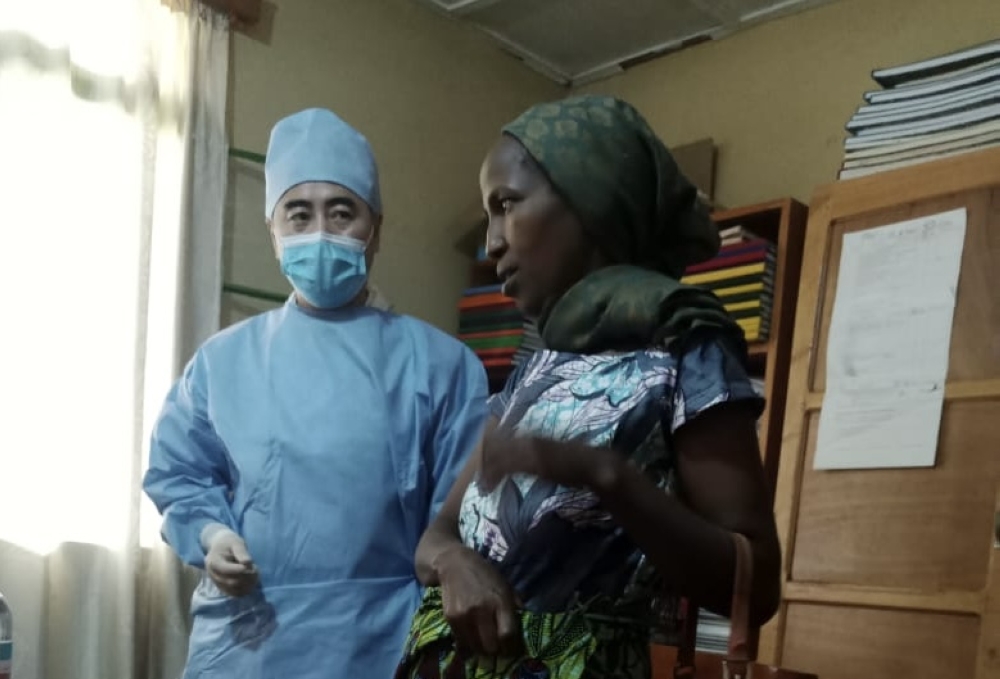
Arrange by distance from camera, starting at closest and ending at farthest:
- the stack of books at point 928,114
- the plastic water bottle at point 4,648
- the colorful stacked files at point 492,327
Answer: the plastic water bottle at point 4,648 → the stack of books at point 928,114 → the colorful stacked files at point 492,327

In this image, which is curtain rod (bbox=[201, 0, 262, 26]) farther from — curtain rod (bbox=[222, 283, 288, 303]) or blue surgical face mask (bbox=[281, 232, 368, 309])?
blue surgical face mask (bbox=[281, 232, 368, 309])

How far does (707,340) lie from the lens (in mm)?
799

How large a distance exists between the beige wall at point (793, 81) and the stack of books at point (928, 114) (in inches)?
17.9

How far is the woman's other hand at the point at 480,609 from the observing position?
0.77 m

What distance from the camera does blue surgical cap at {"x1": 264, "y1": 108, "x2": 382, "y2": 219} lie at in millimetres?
1790

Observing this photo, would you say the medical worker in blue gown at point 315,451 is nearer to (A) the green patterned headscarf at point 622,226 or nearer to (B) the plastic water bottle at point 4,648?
(B) the plastic water bottle at point 4,648

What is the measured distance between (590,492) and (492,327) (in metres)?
2.13

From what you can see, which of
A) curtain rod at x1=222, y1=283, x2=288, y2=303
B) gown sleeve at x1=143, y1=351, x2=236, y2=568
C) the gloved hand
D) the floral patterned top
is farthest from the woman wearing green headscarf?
curtain rod at x1=222, y1=283, x2=288, y2=303

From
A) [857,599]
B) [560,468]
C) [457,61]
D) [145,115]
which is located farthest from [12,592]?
[457,61]

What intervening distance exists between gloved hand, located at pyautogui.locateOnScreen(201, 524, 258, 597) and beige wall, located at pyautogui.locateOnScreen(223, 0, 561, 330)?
42.9 inches

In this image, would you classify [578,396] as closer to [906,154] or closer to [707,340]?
[707,340]

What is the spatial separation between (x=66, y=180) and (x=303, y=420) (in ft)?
3.09

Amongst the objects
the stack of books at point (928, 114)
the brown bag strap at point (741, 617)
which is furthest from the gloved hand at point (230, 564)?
the stack of books at point (928, 114)

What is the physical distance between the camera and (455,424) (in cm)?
164
